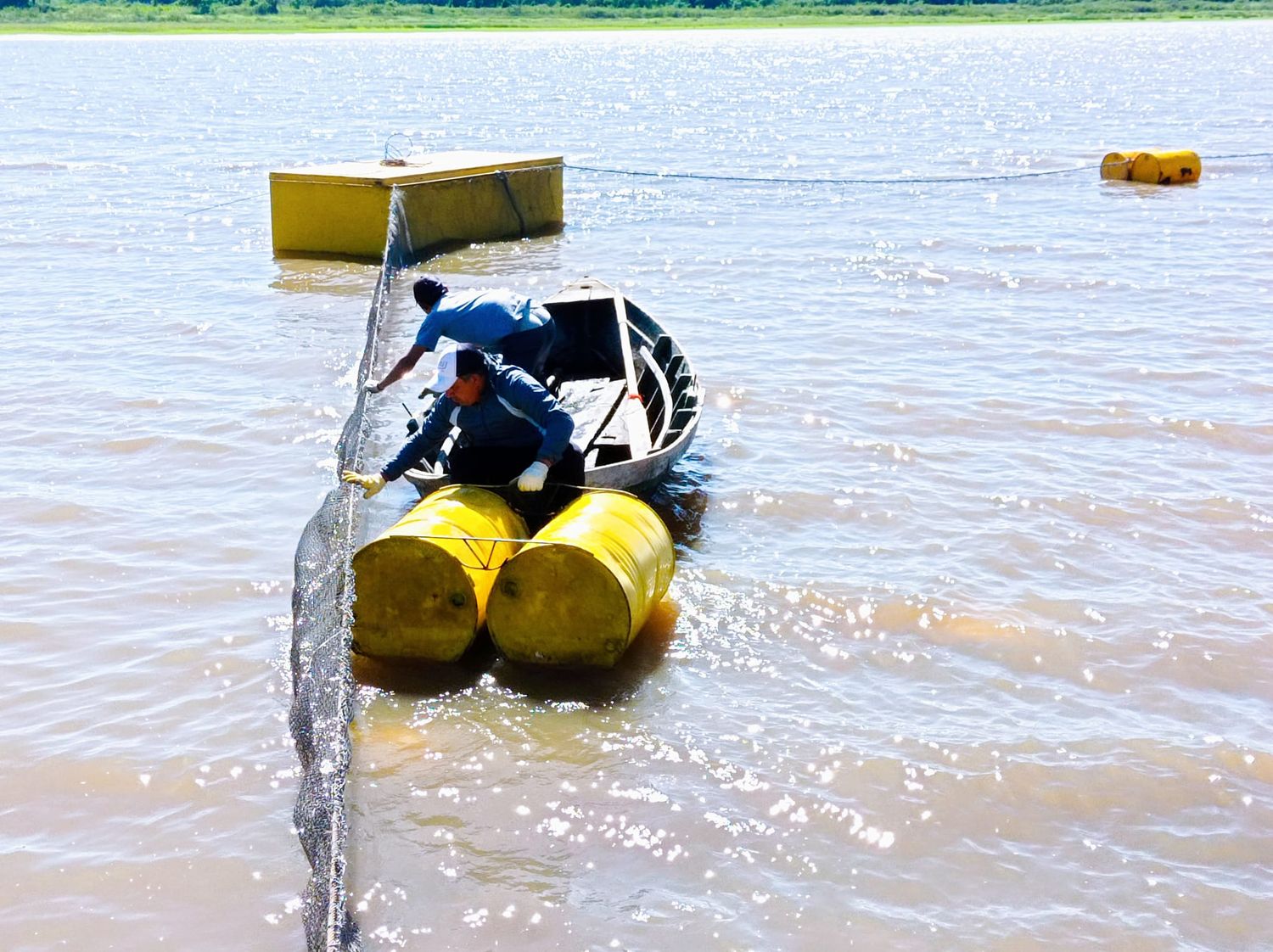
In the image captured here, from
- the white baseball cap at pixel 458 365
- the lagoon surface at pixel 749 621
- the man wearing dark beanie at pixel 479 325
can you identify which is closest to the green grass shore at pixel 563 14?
the lagoon surface at pixel 749 621

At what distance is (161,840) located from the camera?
20.4 ft

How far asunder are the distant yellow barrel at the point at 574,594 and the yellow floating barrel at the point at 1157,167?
803 inches

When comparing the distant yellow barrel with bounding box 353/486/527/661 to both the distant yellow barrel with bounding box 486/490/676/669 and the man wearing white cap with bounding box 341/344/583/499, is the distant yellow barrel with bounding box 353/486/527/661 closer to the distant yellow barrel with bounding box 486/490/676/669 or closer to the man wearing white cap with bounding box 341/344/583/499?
the distant yellow barrel with bounding box 486/490/676/669

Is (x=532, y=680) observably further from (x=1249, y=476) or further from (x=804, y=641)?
(x=1249, y=476)

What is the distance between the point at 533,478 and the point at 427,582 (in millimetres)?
957

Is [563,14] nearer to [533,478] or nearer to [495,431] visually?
[495,431]

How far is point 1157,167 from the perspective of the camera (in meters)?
24.8

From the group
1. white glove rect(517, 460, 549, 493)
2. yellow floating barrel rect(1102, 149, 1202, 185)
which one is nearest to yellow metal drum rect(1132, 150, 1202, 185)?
yellow floating barrel rect(1102, 149, 1202, 185)

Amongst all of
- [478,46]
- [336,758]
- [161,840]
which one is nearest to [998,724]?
[336,758]

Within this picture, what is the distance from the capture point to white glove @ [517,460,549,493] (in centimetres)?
802

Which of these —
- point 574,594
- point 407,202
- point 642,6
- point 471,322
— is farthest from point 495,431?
point 642,6

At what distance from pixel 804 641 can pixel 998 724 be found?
1370mm

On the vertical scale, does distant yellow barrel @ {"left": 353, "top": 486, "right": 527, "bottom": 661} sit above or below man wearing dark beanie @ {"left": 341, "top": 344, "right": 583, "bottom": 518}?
below

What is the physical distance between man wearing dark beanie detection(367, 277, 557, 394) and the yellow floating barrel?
701 inches
